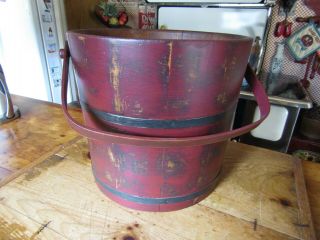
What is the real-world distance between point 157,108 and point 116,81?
0.08m

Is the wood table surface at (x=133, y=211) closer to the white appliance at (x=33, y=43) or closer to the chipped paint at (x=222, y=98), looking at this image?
the chipped paint at (x=222, y=98)

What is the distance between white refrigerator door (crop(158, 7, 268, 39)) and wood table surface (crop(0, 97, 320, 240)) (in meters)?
0.95

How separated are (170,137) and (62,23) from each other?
4.32ft

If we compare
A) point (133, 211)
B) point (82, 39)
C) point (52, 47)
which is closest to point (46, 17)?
point (52, 47)

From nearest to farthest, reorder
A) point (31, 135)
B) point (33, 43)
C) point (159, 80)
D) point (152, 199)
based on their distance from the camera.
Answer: point (159, 80) < point (152, 199) < point (31, 135) < point (33, 43)

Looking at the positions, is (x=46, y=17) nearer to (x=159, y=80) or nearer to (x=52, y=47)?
(x=52, y=47)

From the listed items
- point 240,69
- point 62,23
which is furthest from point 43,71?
point 240,69

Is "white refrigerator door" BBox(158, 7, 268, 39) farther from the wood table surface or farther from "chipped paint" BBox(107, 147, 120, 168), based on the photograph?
"chipped paint" BBox(107, 147, 120, 168)

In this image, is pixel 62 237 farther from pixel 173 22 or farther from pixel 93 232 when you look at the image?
pixel 173 22

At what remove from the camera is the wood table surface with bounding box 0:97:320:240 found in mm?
428

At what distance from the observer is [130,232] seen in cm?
43

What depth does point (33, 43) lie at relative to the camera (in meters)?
1.32

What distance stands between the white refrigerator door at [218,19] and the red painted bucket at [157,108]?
104cm

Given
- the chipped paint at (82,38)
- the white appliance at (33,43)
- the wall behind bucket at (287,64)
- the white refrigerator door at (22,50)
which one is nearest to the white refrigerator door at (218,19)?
the wall behind bucket at (287,64)
